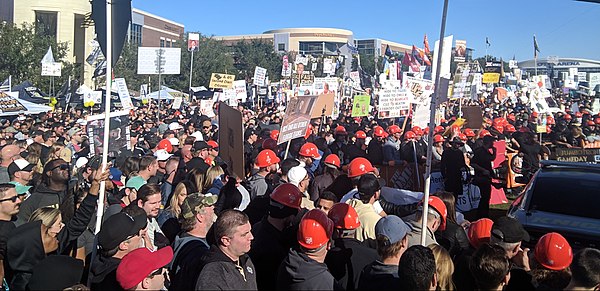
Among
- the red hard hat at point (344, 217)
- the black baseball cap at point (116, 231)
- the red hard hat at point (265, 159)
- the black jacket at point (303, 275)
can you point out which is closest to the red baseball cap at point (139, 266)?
the black baseball cap at point (116, 231)

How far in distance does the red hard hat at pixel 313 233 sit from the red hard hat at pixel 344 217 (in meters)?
0.82

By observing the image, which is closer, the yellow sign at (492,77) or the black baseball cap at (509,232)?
the black baseball cap at (509,232)

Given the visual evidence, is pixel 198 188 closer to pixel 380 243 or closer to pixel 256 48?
pixel 380 243

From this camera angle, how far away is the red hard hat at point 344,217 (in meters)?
4.75

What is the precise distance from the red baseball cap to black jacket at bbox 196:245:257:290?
0.30 m

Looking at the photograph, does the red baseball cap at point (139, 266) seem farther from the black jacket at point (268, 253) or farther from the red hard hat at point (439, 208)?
the red hard hat at point (439, 208)

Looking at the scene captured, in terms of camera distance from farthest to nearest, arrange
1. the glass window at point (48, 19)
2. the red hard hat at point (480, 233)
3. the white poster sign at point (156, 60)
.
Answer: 1. the glass window at point (48, 19)
2. the white poster sign at point (156, 60)
3. the red hard hat at point (480, 233)

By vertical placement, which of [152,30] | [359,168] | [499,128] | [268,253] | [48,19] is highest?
[152,30]

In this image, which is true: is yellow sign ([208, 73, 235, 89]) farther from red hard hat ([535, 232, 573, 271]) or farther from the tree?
red hard hat ([535, 232, 573, 271])

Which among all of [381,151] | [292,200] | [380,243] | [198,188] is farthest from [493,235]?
[381,151]

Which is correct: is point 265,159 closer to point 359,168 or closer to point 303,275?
point 359,168

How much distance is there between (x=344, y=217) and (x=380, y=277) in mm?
1148

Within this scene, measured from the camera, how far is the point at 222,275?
3.61m

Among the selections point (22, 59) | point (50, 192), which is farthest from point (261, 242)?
point (22, 59)
